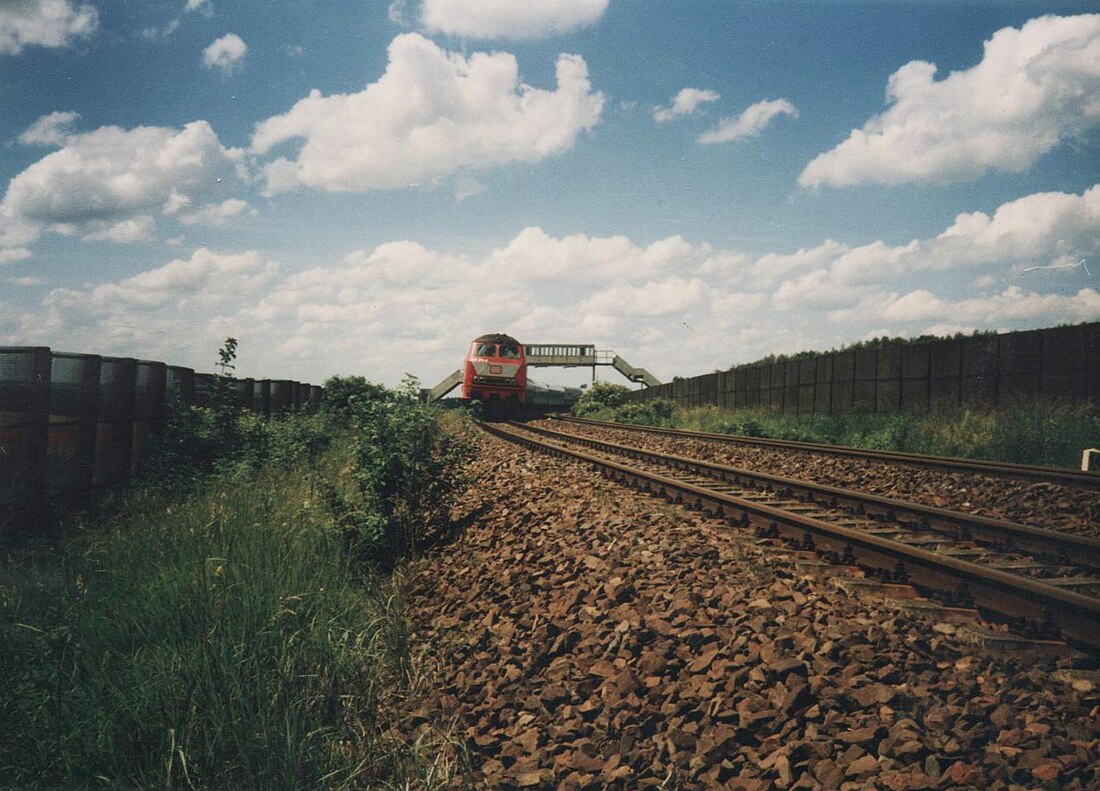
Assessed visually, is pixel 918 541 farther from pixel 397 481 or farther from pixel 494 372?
pixel 494 372

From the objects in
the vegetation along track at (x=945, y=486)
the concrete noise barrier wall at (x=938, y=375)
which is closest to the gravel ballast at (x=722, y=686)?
the vegetation along track at (x=945, y=486)

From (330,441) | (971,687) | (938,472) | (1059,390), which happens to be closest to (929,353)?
(1059,390)

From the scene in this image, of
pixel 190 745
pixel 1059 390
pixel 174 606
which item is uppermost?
pixel 1059 390

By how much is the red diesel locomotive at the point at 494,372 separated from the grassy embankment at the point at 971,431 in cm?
712

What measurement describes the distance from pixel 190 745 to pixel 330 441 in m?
11.3

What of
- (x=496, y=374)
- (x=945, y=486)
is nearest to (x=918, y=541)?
(x=945, y=486)

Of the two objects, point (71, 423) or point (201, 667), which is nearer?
point (201, 667)

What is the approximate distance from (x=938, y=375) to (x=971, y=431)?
4755mm

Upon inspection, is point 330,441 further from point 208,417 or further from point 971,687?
point 971,687

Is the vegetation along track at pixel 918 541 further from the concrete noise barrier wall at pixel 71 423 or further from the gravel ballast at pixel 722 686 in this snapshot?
the concrete noise barrier wall at pixel 71 423

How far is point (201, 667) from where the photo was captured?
341 centimetres

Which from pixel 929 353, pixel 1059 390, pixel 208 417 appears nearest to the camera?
pixel 208 417

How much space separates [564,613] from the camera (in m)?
4.15

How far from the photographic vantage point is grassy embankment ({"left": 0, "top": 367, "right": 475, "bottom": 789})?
306 cm
